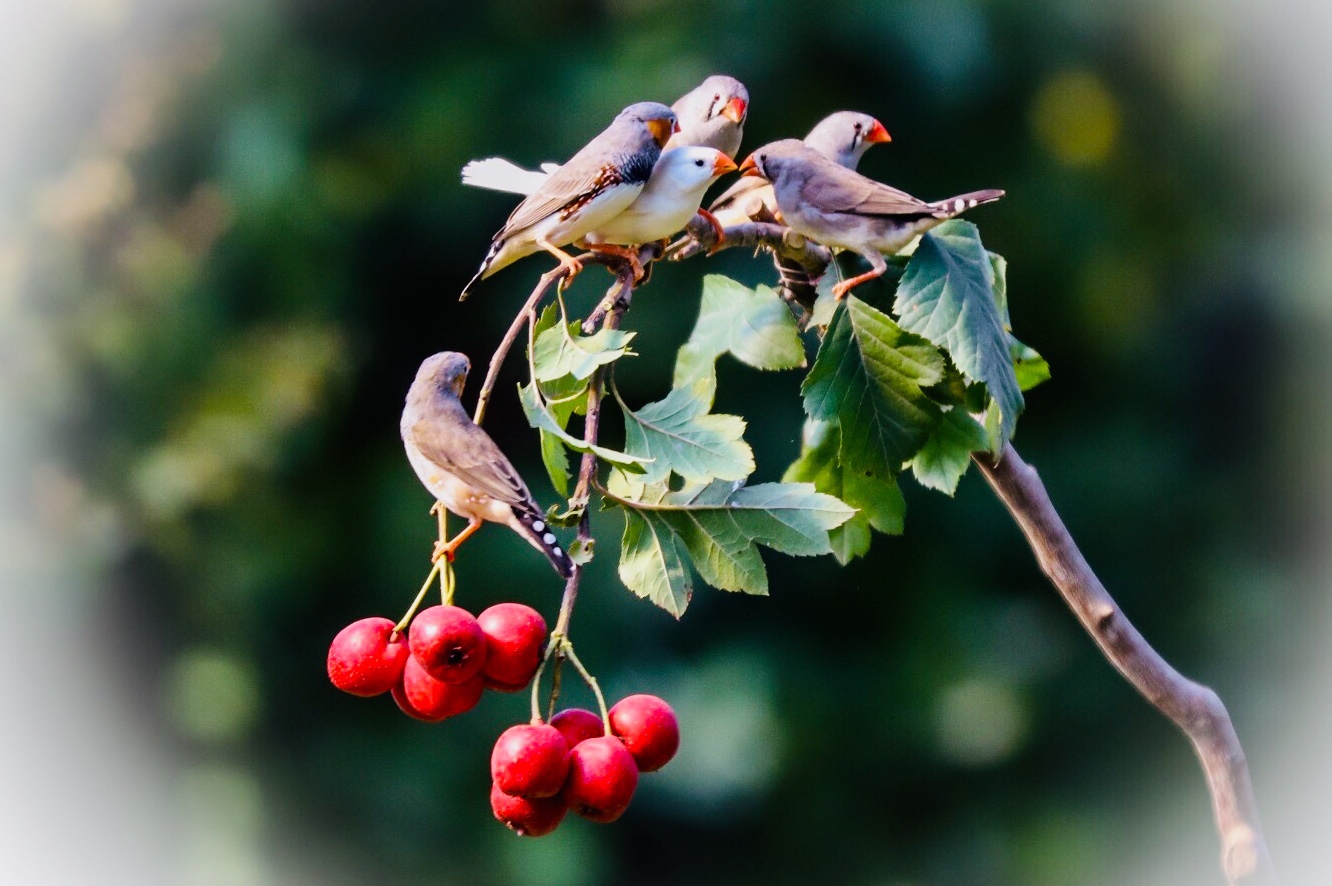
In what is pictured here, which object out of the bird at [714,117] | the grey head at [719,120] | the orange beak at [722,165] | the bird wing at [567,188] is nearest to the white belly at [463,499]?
the bird wing at [567,188]

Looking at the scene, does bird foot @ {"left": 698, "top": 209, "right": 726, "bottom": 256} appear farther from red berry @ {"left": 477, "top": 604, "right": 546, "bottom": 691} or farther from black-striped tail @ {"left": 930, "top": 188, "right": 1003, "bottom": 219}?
red berry @ {"left": 477, "top": 604, "right": 546, "bottom": 691}

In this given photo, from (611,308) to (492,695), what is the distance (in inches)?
81.2

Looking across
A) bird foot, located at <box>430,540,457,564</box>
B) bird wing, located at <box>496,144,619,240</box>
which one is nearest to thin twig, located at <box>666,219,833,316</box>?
bird wing, located at <box>496,144,619,240</box>

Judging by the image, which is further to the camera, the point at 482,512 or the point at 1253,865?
the point at 1253,865

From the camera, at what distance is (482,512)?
104cm

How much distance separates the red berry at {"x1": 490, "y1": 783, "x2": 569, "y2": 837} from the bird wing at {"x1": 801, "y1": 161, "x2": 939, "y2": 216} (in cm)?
62

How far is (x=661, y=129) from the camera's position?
4.67 feet

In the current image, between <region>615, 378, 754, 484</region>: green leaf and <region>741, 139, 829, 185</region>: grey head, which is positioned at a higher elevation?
<region>741, 139, 829, 185</region>: grey head

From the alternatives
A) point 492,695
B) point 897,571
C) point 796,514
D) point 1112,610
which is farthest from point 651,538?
point 897,571

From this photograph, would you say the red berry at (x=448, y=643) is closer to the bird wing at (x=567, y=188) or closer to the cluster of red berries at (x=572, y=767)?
the cluster of red berries at (x=572, y=767)

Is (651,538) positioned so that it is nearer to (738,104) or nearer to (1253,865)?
(1253,865)

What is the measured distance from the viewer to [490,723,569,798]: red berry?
0.88 meters

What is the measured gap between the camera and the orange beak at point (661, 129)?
4.58 ft

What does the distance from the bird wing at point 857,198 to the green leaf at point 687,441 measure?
0.29 m
